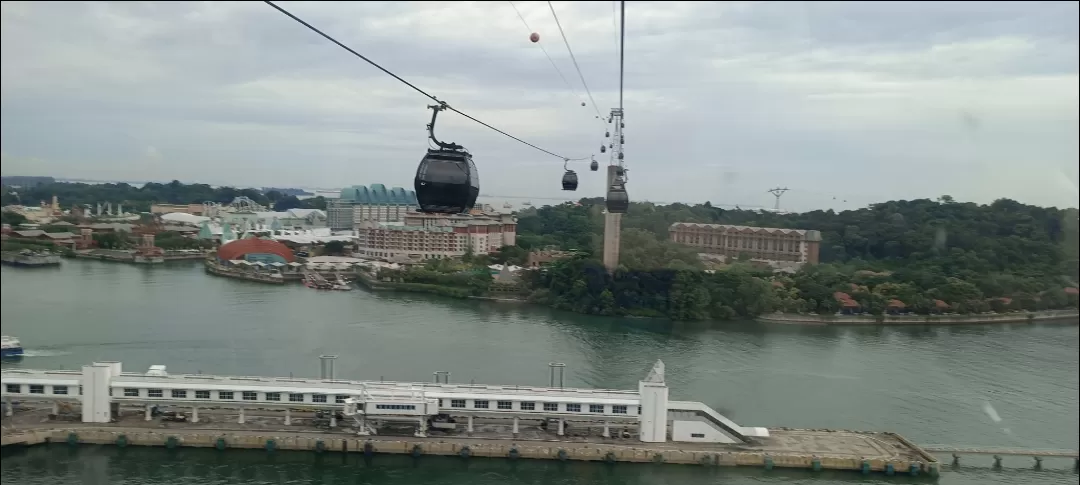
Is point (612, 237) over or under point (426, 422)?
over

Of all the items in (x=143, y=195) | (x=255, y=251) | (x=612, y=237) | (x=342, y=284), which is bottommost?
(x=342, y=284)

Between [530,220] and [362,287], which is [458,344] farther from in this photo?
[530,220]

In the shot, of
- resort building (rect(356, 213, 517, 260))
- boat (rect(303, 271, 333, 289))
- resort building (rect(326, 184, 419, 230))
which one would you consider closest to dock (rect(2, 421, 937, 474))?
boat (rect(303, 271, 333, 289))

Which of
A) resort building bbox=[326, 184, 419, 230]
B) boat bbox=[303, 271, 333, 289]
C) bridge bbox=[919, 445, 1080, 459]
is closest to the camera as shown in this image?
bridge bbox=[919, 445, 1080, 459]

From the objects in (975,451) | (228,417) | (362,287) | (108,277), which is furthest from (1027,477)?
(362,287)

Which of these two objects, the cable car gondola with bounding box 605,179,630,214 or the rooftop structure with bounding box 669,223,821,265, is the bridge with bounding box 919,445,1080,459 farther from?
the rooftop structure with bounding box 669,223,821,265

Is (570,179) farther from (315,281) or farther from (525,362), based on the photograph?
(315,281)

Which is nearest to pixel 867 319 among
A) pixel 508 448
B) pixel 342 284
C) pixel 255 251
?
pixel 508 448
